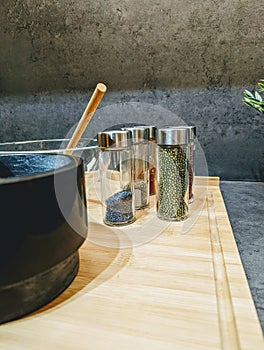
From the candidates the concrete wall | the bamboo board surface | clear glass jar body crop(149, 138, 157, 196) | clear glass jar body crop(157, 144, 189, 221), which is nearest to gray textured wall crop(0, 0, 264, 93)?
the concrete wall

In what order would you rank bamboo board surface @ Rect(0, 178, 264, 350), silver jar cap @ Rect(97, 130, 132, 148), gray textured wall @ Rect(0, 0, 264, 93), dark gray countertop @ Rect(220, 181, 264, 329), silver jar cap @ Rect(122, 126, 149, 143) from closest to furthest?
bamboo board surface @ Rect(0, 178, 264, 350) → dark gray countertop @ Rect(220, 181, 264, 329) → silver jar cap @ Rect(97, 130, 132, 148) → silver jar cap @ Rect(122, 126, 149, 143) → gray textured wall @ Rect(0, 0, 264, 93)

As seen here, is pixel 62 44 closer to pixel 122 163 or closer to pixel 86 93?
pixel 86 93

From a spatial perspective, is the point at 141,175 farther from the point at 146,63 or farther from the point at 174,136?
the point at 146,63

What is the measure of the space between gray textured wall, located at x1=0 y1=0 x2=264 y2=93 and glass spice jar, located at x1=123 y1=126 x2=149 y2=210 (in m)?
0.29

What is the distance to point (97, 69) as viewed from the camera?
0.93 meters

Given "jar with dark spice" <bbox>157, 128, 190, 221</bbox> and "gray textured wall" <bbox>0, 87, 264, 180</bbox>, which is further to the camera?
"gray textured wall" <bbox>0, 87, 264, 180</bbox>

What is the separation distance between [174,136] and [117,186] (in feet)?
0.72

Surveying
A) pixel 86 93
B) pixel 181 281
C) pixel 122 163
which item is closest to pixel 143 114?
pixel 86 93

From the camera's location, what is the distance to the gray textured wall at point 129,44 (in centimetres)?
82

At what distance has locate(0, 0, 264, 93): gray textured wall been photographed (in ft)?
2.69

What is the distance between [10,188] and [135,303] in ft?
0.65

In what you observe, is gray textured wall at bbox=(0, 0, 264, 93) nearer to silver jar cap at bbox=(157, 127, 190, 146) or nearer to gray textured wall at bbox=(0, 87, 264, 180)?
gray textured wall at bbox=(0, 87, 264, 180)

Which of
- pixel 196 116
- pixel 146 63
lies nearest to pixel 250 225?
pixel 196 116

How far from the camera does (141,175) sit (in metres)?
0.71
